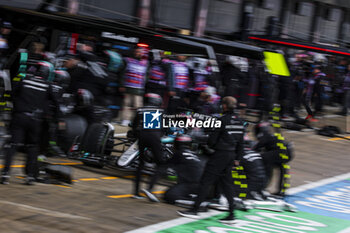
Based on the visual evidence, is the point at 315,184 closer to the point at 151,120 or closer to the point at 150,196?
the point at 150,196

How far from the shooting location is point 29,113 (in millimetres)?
10164

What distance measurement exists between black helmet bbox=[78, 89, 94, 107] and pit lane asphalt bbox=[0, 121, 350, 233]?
125 centimetres

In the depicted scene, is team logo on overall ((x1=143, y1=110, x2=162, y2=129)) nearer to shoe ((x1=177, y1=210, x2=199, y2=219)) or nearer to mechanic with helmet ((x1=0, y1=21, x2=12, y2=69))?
shoe ((x1=177, y1=210, x2=199, y2=219))

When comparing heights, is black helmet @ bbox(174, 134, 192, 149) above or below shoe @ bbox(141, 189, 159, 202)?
above

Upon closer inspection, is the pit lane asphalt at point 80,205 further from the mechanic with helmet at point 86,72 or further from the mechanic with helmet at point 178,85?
the mechanic with helmet at point 178,85

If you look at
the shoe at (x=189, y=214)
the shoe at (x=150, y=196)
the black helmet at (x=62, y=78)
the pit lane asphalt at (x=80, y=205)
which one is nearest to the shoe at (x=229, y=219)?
the shoe at (x=189, y=214)

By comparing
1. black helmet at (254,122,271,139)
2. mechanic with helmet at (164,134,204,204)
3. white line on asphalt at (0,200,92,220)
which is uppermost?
black helmet at (254,122,271,139)

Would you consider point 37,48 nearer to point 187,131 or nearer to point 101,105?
point 101,105

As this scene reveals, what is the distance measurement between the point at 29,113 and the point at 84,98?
2.87 m

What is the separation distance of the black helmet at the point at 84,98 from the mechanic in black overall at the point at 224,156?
12.9ft

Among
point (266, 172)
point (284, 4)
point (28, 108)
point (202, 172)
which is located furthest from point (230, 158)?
point (284, 4)

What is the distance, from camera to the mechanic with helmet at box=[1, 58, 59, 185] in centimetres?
1010

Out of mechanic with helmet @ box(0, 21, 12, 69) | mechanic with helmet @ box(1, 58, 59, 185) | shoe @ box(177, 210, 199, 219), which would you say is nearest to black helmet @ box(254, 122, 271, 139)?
shoe @ box(177, 210, 199, 219)

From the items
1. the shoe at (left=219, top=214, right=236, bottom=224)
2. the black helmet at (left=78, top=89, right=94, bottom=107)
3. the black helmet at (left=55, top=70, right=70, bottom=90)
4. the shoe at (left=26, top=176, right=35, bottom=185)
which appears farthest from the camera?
the black helmet at (left=78, top=89, right=94, bottom=107)
